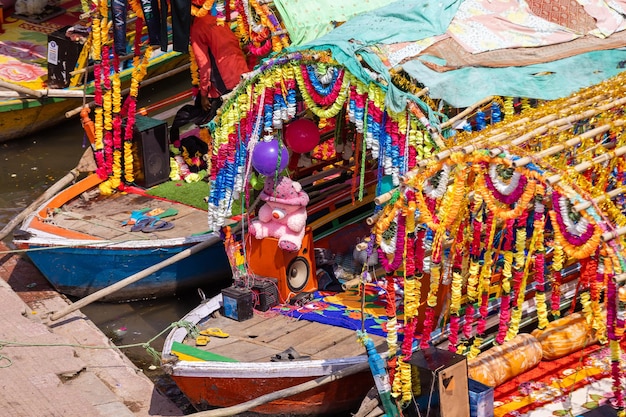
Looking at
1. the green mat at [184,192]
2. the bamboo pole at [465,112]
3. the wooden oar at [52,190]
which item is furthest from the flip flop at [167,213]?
the bamboo pole at [465,112]

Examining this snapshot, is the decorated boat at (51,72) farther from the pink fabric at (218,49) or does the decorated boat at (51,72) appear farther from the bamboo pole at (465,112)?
the bamboo pole at (465,112)

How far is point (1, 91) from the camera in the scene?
1883 centimetres

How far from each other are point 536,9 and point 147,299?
5.99m

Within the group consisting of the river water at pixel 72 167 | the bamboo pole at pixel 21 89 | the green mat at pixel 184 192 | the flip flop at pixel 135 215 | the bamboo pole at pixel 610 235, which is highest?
the bamboo pole at pixel 610 235

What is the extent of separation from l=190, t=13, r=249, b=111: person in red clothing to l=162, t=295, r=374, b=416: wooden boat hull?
5.51m

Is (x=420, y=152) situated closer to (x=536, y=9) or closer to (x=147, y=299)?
(x=536, y=9)

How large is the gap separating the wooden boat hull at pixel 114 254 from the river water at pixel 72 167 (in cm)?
21

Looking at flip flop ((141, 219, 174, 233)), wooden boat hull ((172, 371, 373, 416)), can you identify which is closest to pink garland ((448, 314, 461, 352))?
wooden boat hull ((172, 371, 373, 416))

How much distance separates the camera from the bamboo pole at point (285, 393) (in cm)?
1054

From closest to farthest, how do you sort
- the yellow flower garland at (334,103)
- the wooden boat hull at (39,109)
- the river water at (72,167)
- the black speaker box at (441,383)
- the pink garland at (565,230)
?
1. the pink garland at (565,230)
2. the black speaker box at (441,383)
3. the yellow flower garland at (334,103)
4. the river water at (72,167)
5. the wooden boat hull at (39,109)

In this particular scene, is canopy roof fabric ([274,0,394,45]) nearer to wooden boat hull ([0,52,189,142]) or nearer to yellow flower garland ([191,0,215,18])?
yellow flower garland ([191,0,215,18])

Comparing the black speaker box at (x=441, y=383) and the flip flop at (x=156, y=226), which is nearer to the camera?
the black speaker box at (x=441, y=383)

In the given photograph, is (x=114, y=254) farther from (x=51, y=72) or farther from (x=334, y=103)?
(x=51, y=72)

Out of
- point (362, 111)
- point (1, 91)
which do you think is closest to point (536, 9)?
point (362, 111)
